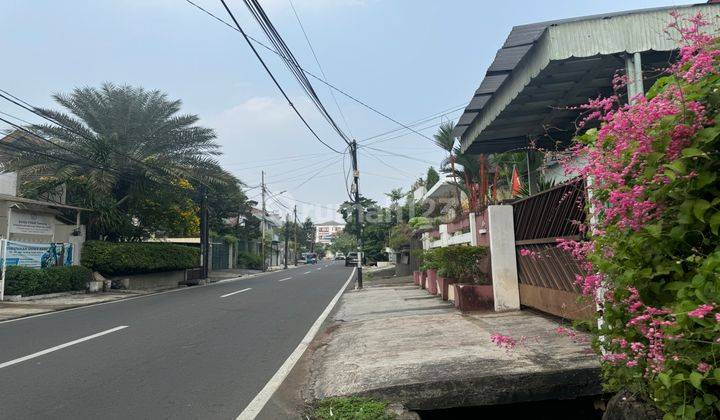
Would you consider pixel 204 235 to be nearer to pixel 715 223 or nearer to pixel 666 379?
pixel 666 379

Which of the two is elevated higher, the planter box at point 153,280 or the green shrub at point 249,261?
the green shrub at point 249,261

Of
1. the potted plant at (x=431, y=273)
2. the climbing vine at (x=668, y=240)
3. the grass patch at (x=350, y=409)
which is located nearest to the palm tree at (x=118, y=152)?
the potted plant at (x=431, y=273)

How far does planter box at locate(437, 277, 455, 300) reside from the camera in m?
11.8

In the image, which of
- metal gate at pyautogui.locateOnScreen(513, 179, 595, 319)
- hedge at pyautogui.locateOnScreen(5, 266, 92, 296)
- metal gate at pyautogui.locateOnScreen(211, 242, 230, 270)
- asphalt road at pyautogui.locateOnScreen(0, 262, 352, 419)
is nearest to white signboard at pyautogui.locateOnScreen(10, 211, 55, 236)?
hedge at pyautogui.locateOnScreen(5, 266, 92, 296)

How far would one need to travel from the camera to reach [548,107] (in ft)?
24.5

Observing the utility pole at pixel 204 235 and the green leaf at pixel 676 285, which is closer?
the green leaf at pixel 676 285

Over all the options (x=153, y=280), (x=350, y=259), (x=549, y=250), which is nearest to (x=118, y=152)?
(x=153, y=280)

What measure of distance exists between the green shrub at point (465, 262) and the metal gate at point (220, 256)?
109 feet

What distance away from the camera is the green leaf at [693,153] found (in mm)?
2201

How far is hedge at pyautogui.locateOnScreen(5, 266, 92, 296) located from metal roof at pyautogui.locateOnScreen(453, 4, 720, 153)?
596 inches

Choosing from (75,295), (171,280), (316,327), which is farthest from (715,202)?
(171,280)

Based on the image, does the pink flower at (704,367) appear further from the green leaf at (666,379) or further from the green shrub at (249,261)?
the green shrub at (249,261)

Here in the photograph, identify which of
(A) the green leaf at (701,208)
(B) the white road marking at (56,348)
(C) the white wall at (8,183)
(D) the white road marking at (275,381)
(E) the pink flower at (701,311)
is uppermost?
(C) the white wall at (8,183)

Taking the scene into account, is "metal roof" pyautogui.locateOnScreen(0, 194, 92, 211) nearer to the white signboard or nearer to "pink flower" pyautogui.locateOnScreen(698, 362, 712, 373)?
the white signboard
